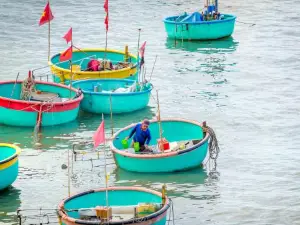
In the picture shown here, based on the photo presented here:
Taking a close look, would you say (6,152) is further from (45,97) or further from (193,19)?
(193,19)

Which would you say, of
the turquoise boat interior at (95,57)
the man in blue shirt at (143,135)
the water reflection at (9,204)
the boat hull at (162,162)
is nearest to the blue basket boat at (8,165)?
the water reflection at (9,204)

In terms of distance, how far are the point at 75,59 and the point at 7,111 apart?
9486mm

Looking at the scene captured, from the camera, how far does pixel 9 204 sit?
29734 mm

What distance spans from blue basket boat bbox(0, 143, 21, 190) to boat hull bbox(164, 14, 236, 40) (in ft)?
75.2

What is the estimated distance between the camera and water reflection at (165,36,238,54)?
5144 cm

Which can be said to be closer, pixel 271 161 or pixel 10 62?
pixel 271 161

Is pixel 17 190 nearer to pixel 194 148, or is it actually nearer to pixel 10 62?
pixel 194 148

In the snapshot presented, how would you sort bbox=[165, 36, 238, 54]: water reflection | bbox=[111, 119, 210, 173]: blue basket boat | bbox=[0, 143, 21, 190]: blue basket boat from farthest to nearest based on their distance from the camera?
bbox=[165, 36, 238, 54]: water reflection
bbox=[111, 119, 210, 173]: blue basket boat
bbox=[0, 143, 21, 190]: blue basket boat

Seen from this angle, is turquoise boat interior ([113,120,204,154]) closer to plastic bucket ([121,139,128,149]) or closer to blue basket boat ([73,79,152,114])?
plastic bucket ([121,139,128,149])

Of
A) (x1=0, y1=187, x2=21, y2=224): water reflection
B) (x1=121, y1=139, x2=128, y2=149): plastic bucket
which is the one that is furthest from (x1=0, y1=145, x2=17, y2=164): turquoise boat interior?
(x1=121, y1=139, x2=128, y2=149): plastic bucket

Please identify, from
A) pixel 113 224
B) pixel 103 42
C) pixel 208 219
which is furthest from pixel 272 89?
pixel 113 224

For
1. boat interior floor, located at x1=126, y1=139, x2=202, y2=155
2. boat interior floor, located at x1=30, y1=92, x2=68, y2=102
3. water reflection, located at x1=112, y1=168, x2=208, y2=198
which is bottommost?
water reflection, located at x1=112, y1=168, x2=208, y2=198

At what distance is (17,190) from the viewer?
30781mm

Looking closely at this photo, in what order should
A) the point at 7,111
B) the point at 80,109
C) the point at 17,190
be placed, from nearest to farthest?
the point at 17,190 < the point at 7,111 < the point at 80,109
